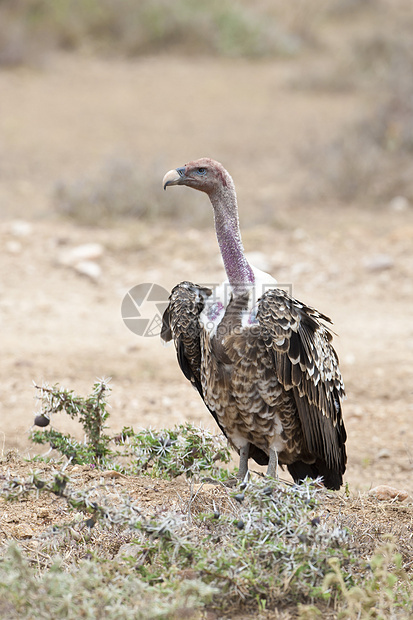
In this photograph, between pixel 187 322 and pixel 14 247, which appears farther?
pixel 14 247

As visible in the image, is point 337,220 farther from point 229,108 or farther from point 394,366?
point 229,108

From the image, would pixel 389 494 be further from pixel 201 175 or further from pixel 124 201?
pixel 124 201

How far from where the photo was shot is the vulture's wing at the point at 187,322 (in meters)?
3.77

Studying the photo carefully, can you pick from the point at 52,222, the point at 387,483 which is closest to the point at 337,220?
the point at 52,222

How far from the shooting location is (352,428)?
5340 mm

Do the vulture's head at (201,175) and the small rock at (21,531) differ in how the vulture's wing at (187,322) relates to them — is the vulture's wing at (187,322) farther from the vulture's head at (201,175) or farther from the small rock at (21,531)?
the small rock at (21,531)

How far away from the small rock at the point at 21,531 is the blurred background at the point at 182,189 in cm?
122

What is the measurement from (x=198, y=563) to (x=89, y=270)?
5.00 metres

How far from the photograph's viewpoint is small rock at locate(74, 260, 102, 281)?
7.40m

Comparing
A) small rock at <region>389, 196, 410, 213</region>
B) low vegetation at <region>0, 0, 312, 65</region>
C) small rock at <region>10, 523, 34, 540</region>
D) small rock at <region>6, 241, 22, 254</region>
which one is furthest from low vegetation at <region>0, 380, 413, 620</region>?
low vegetation at <region>0, 0, 312, 65</region>

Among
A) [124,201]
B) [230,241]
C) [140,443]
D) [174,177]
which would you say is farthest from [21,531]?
[124,201]

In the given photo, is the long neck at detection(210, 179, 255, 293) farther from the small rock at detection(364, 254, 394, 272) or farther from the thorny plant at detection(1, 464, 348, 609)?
the small rock at detection(364, 254, 394, 272)

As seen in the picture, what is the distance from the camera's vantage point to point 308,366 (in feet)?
11.7

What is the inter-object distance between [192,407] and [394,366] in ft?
5.39
